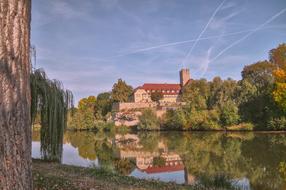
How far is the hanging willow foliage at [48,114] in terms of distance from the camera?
Result: 13445 mm

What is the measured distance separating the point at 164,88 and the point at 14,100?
9318 cm

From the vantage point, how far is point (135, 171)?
58.3 ft

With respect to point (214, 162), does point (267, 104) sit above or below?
above

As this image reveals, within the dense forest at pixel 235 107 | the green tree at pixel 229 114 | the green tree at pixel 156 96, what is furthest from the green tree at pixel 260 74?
the green tree at pixel 156 96

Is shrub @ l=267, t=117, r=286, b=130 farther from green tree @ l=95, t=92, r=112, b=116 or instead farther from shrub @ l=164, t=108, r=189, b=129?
green tree @ l=95, t=92, r=112, b=116

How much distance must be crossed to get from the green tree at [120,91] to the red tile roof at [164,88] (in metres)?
14.6

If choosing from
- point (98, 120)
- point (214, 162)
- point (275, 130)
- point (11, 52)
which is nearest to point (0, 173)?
point (11, 52)

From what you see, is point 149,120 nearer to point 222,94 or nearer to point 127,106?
point 222,94

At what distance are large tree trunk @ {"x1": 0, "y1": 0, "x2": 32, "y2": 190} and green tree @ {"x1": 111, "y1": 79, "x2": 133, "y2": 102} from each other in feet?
243

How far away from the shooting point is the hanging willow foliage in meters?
13.4

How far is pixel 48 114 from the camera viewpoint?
13562 mm

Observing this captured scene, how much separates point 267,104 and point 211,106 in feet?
37.1

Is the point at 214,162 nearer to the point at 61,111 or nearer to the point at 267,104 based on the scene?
the point at 61,111

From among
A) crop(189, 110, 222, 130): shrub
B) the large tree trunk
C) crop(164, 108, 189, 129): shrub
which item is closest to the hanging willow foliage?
the large tree trunk
